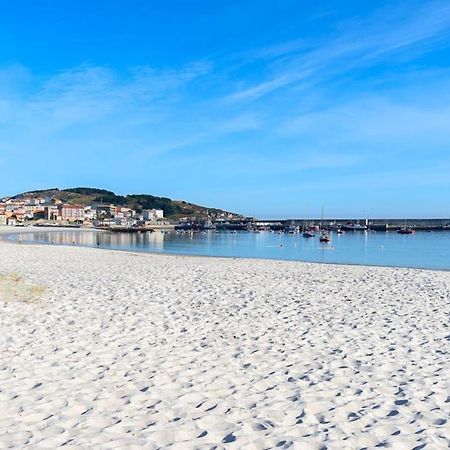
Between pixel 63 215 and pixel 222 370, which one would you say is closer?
pixel 222 370

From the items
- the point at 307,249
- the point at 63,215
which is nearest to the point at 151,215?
the point at 63,215

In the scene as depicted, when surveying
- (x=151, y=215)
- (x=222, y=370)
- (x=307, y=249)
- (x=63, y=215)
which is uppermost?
(x=151, y=215)

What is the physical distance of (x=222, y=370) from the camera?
19.5 ft

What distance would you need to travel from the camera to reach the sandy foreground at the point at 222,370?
13.6 ft

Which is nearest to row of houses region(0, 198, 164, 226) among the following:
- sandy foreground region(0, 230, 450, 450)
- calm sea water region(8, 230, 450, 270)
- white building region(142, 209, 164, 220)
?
white building region(142, 209, 164, 220)

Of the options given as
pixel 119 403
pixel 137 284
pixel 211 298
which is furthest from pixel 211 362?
pixel 137 284

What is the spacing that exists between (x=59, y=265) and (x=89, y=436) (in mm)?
16315

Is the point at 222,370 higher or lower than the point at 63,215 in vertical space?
lower

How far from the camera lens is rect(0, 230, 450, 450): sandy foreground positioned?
13.6 feet

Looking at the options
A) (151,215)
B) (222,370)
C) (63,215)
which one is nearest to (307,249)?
(222,370)

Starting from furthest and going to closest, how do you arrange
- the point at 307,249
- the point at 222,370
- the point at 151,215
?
the point at 151,215, the point at 307,249, the point at 222,370

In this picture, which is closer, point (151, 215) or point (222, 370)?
point (222, 370)

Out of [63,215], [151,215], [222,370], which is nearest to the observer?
[222,370]

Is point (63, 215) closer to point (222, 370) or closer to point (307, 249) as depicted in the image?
point (307, 249)
